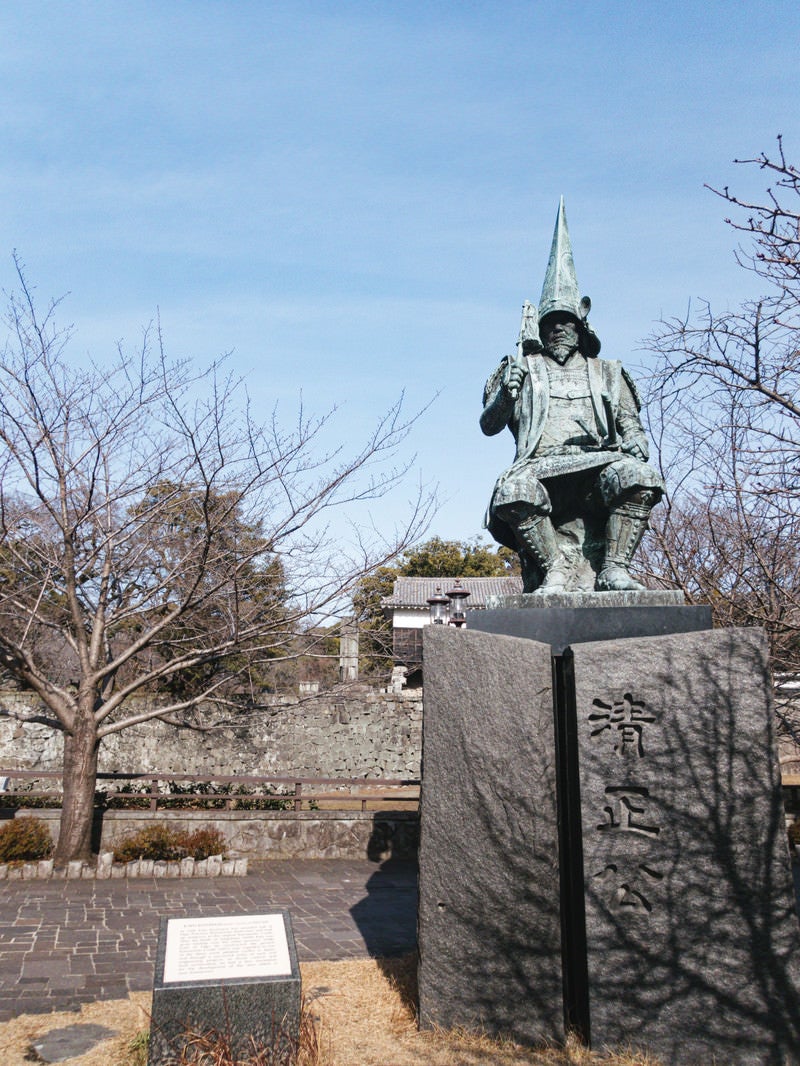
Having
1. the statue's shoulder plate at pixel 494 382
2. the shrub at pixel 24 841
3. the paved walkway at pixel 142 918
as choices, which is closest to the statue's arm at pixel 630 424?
the statue's shoulder plate at pixel 494 382

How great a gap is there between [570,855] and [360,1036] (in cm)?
151

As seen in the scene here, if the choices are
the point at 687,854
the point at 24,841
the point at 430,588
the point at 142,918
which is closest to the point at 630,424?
the point at 687,854

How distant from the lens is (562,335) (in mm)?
5715

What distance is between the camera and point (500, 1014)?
4.13 m

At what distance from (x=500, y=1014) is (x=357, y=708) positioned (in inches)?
677

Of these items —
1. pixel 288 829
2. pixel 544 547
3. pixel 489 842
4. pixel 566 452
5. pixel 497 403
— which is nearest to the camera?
pixel 489 842

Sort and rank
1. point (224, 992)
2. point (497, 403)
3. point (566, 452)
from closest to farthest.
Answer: point (224, 992)
point (566, 452)
point (497, 403)

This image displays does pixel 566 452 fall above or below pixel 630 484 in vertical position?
above

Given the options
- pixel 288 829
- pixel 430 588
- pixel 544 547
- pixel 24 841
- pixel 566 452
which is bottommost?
pixel 288 829

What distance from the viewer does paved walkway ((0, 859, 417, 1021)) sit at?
568 centimetres

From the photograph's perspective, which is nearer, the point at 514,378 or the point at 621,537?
the point at 621,537

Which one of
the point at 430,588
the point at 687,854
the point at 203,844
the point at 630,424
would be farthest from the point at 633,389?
the point at 430,588

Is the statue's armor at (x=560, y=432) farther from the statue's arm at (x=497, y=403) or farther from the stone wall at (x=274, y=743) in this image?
the stone wall at (x=274, y=743)

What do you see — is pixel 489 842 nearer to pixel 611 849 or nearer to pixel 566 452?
pixel 611 849
